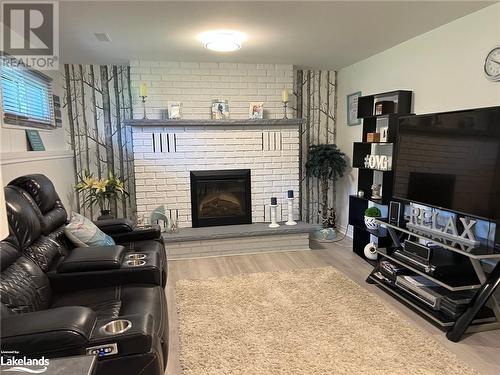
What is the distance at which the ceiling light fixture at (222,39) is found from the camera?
10.1 ft

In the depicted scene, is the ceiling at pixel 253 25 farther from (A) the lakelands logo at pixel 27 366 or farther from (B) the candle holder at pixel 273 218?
(A) the lakelands logo at pixel 27 366

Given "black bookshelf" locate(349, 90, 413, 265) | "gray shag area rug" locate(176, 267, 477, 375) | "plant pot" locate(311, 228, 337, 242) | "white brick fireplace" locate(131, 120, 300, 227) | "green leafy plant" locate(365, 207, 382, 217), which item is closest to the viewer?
"gray shag area rug" locate(176, 267, 477, 375)

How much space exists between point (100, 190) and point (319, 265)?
103 inches

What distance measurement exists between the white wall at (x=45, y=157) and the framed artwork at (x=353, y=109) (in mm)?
3580

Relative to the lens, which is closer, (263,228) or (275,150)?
(263,228)

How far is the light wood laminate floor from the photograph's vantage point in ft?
6.86

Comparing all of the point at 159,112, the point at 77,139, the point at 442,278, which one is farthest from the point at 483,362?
the point at 77,139

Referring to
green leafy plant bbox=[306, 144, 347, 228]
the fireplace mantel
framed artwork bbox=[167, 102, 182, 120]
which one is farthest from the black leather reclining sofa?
green leafy plant bbox=[306, 144, 347, 228]

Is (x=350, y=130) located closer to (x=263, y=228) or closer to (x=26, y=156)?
(x=263, y=228)

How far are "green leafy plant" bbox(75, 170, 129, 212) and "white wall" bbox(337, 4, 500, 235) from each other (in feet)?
10.6

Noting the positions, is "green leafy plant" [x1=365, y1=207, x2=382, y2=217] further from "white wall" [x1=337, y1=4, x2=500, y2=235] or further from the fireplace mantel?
the fireplace mantel

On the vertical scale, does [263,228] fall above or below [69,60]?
below

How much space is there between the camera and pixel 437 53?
3.11m

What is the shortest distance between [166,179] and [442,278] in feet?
10.2
